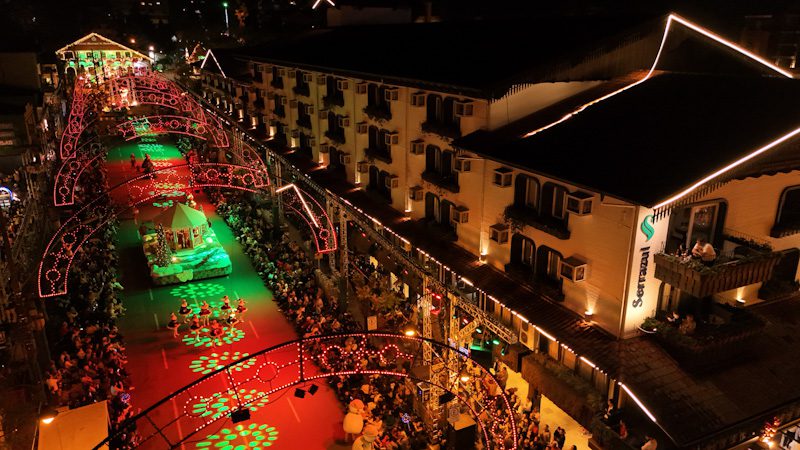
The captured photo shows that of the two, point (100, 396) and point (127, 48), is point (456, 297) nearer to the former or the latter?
point (100, 396)

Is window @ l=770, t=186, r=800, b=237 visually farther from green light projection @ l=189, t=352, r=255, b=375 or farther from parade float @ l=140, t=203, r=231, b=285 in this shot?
parade float @ l=140, t=203, r=231, b=285

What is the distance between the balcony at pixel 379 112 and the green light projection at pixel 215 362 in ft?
35.7

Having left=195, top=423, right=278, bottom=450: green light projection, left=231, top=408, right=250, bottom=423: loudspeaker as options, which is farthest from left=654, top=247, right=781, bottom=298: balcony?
left=195, top=423, right=278, bottom=450: green light projection

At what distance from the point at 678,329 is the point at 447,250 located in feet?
26.7

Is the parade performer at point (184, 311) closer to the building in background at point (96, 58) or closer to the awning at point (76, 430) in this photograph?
the awning at point (76, 430)

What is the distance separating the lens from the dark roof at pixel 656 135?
12.4m

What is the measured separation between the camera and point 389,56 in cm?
2369

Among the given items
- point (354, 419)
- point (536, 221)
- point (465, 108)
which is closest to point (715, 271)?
point (536, 221)

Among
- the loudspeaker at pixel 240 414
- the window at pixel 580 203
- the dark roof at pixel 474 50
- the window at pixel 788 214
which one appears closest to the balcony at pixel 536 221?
the window at pixel 580 203

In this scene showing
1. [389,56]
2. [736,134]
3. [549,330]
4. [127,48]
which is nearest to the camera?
[736,134]

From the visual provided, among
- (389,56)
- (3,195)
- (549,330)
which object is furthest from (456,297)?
(3,195)

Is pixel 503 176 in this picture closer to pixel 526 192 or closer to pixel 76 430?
pixel 526 192

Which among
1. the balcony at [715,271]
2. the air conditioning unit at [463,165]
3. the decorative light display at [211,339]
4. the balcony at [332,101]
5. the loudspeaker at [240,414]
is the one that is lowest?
the decorative light display at [211,339]

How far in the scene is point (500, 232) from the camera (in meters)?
16.8
